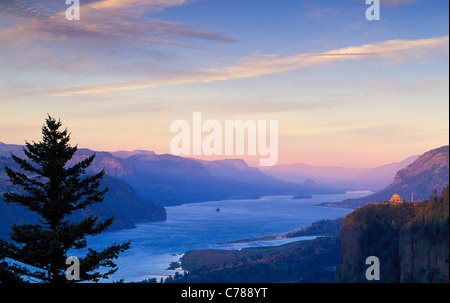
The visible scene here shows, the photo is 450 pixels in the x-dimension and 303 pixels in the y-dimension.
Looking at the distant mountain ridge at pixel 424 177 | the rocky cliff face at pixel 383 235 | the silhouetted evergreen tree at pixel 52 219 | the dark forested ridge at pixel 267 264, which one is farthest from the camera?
the distant mountain ridge at pixel 424 177

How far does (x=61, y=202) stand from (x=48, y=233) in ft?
3.91

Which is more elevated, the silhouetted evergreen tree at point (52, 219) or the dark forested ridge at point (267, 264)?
the silhouetted evergreen tree at point (52, 219)

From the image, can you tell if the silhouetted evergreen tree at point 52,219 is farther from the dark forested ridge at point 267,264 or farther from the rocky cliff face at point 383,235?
the dark forested ridge at point 267,264

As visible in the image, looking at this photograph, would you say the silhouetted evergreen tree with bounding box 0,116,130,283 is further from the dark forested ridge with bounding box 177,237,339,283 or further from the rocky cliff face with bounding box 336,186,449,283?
the dark forested ridge with bounding box 177,237,339,283

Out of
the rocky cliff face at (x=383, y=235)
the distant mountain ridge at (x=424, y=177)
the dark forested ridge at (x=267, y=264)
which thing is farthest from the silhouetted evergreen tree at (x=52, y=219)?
the distant mountain ridge at (x=424, y=177)

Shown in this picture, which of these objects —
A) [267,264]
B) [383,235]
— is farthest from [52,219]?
[267,264]

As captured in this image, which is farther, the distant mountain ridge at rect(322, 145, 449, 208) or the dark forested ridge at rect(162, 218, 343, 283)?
the distant mountain ridge at rect(322, 145, 449, 208)

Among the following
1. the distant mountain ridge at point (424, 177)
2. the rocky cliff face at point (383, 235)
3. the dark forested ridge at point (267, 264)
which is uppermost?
the distant mountain ridge at point (424, 177)

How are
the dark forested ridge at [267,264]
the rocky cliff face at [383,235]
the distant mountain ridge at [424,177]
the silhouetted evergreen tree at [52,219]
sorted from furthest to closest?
the distant mountain ridge at [424,177]
the dark forested ridge at [267,264]
the rocky cliff face at [383,235]
the silhouetted evergreen tree at [52,219]

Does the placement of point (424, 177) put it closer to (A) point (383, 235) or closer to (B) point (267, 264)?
(B) point (267, 264)

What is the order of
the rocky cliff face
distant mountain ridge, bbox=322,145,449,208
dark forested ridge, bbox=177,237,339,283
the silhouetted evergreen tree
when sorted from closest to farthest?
the silhouetted evergreen tree → the rocky cliff face → dark forested ridge, bbox=177,237,339,283 → distant mountain ridge, bbox=322,145,449,208

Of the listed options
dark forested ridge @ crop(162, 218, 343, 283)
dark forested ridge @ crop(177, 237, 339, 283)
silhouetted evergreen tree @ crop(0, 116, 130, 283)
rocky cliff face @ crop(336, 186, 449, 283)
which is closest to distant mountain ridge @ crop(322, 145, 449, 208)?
dark forested ridge @ crop(177, 237, 339, 283)
